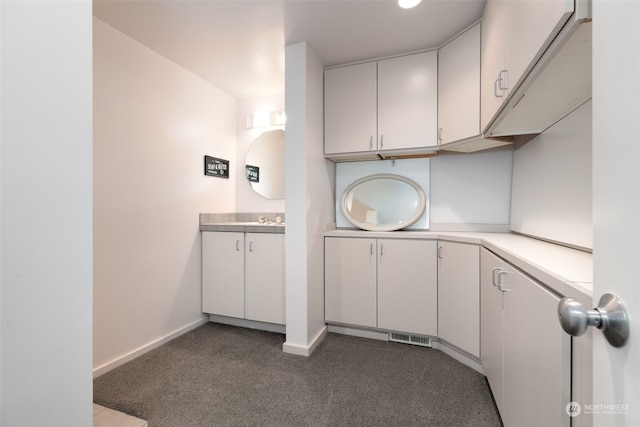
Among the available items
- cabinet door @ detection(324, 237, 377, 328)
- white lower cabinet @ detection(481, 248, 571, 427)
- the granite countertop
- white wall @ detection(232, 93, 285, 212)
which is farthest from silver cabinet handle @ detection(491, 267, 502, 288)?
white wall @ detection(232, 93, 285, 212)

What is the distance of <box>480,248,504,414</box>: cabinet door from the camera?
1367 millimetres

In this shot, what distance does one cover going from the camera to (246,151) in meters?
3.12

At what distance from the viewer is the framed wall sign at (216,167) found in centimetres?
276

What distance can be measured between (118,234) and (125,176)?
419 mm

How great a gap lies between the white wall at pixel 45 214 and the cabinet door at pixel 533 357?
4.07ft

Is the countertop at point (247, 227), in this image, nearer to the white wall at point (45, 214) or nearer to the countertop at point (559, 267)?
the countertop at point (559, 267)

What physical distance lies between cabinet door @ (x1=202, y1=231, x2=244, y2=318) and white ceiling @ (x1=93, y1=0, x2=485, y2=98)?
1.56 metres

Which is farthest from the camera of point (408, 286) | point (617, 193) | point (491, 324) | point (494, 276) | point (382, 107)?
point (382, 107)

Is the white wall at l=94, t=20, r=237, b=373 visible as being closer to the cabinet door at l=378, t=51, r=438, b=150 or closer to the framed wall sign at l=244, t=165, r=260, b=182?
the framed wall sign at l=244, t=165, r=260, b=182

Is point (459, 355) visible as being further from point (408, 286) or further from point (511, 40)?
point (511, 40)

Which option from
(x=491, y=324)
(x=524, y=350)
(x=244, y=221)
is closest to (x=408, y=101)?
(x=491, y=324)

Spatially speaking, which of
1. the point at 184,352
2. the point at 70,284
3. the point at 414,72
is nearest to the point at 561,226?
the point at 414,72

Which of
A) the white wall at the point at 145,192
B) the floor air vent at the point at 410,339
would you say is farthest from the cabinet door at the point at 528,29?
the white wall at the point at 145,192

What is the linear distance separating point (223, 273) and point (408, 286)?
5.47ft
